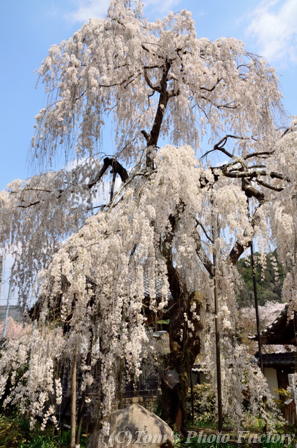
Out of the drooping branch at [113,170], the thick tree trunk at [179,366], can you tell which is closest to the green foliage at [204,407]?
the thick tree trunk at [179,366]

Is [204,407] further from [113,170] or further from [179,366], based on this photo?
[113,170]

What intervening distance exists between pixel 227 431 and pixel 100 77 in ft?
21.4

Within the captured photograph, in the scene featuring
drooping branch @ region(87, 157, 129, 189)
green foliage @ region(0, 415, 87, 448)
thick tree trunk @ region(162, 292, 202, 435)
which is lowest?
green foliage @ region(0, 415, 87, 448)

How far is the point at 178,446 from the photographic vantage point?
5.84 m

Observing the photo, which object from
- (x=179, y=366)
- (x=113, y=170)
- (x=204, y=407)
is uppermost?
(x=113, y=170)

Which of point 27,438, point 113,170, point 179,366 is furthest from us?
point 113,170

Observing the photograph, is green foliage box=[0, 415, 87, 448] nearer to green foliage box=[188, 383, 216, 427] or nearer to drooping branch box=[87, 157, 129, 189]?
green foliage box=[188, 383, 216, 427]

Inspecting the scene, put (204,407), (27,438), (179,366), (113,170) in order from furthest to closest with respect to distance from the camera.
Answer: (204,407), (113,170), (27,438), (179,366)

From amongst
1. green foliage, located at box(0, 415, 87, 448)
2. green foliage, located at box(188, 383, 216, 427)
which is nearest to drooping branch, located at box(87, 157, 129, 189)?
green foliage, located at box(0, 415, 87, 448)

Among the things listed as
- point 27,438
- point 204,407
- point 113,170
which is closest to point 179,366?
point 27,438

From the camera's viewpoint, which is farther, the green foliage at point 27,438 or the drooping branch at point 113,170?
the drooping branch at point 113,170

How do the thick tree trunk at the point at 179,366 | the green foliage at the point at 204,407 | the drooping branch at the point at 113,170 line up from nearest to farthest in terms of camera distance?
the thick tree trunk at the point at 179,366 < the drooping branch at the point at 113,170 < the green foliage at the point at 204,407

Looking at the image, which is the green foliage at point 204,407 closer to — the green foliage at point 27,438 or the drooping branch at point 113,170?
the green foliage at point 27,438

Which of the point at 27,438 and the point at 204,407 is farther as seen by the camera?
the point at 204,407
